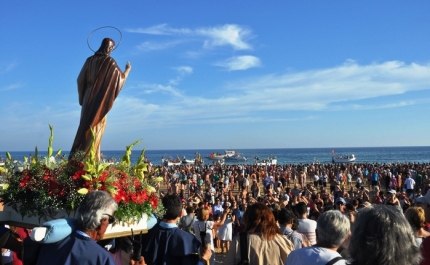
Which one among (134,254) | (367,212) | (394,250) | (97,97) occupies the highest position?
(97,97)

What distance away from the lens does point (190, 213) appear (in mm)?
7633

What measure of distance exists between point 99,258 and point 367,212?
156 cm

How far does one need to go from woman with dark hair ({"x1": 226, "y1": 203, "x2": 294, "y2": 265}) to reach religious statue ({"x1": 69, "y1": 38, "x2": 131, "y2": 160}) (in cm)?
214

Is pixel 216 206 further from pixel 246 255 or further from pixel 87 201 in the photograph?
pixel 87 201

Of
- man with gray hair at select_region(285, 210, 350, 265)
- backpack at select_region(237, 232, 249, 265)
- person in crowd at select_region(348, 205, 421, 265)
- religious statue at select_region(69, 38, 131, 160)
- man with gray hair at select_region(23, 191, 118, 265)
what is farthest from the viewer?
religious statue at select_region(69, 38, 131, 160)

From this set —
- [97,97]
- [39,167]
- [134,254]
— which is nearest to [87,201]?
[134,254]

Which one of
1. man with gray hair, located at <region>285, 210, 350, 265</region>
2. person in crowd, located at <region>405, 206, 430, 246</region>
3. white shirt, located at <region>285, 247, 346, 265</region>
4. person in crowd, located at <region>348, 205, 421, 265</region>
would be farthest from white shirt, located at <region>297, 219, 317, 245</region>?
person in crowd, located at <region>348, 205, 421, 265</region>

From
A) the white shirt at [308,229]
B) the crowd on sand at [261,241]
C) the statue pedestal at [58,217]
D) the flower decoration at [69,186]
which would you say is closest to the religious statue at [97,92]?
the flower decoration at [69,186]

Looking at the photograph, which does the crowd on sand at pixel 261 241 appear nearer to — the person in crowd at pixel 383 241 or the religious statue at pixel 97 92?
the person in crowd at pixel 383 241

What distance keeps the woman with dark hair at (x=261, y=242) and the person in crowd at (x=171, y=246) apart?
1.30ft

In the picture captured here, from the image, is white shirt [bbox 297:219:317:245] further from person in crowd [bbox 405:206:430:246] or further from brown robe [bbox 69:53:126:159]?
brown robe [bbox 69:53:126:159]

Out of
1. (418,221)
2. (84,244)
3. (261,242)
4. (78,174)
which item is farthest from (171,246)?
(418,221)

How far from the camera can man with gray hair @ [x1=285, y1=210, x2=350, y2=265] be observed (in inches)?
106

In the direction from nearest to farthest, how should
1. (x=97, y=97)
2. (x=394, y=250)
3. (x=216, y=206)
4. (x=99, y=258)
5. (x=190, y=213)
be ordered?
(x=394, y=250)
(x=99, y=258)
(x=97, y=97)
(x=190, y=213)
(x=216, y=206)
